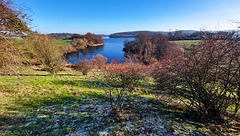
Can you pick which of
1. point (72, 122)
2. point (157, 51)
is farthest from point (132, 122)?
point (157, 51)

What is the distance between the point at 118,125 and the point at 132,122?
0.61 metres

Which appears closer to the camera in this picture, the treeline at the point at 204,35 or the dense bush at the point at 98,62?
the treeline at the point at 204,35

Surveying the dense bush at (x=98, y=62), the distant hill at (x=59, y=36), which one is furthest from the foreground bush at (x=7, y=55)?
the distant hill at (x=59, y=36)

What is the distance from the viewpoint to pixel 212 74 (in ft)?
12.9

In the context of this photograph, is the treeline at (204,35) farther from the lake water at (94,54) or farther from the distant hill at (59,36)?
the distant hill at (59,36)

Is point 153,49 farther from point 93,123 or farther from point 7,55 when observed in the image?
point 7,55

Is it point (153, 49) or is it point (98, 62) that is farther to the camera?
point (153, 49)

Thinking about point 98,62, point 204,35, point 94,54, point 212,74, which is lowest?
point 212,74

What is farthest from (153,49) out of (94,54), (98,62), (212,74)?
(94,54)

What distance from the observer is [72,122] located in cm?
385

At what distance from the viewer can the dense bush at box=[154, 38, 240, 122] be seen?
343 centimetres

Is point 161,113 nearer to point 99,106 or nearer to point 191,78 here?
point 191,78

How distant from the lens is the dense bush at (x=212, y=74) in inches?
135

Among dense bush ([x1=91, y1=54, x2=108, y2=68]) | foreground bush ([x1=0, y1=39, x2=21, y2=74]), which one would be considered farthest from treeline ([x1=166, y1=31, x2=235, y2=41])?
foreground bush ([x1=0, y1=39, x2=21, y2=74])
